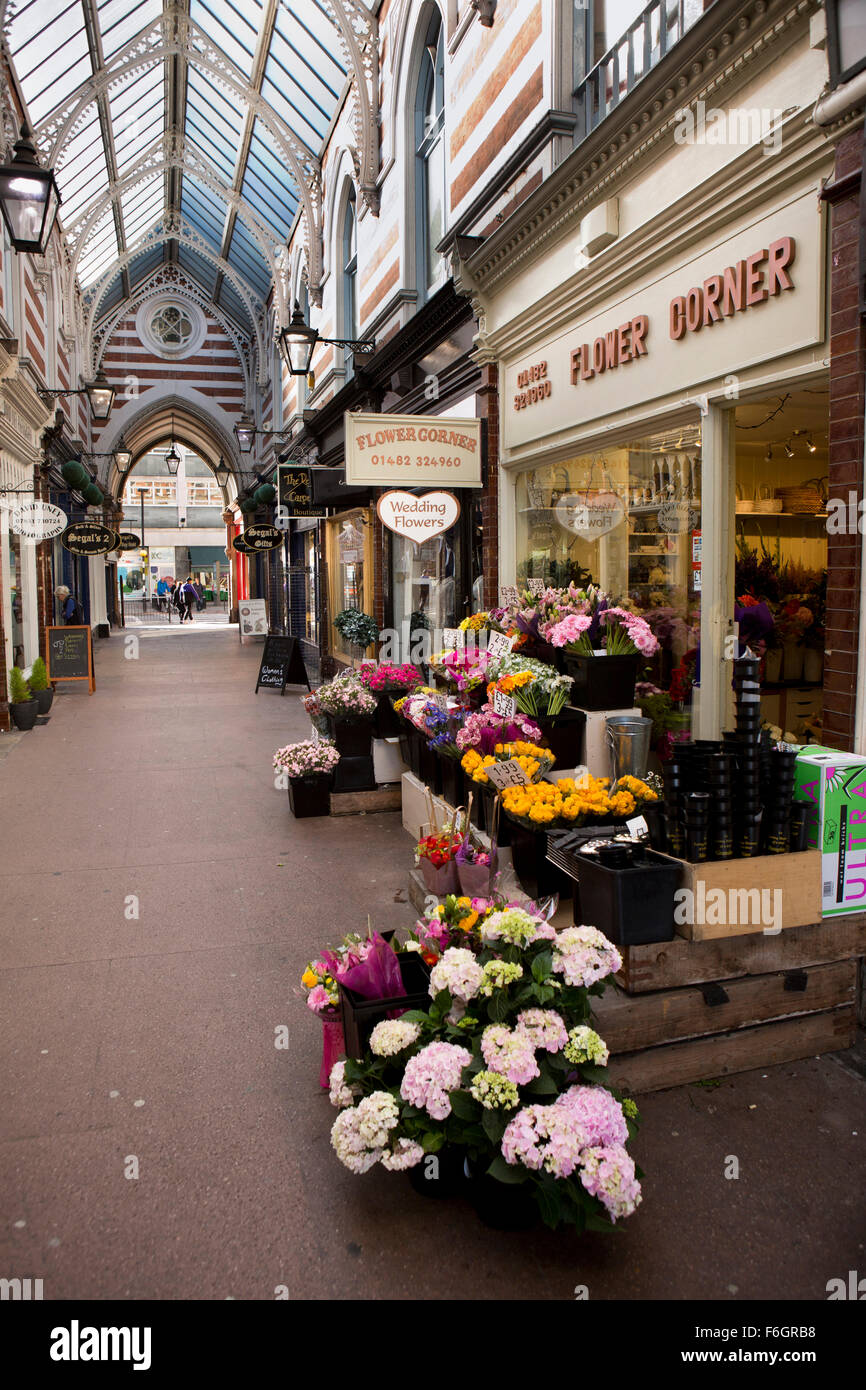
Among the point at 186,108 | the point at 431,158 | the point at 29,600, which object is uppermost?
the point at 186,108

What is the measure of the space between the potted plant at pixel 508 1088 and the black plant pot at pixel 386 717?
479 cm

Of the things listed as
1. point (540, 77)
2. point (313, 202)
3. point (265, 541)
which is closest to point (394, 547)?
point (540, 77)

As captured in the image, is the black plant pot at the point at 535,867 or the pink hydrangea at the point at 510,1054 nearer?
the pink hydrangea at the point at 510,1054

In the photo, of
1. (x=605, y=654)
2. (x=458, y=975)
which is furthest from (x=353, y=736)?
(x=458, y=975)

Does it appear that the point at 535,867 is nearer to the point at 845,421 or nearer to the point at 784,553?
→ the point at 845,421

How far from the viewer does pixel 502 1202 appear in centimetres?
269

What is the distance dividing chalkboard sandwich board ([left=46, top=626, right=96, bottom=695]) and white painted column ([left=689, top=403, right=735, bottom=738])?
12.9m

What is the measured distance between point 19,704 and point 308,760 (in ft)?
21.4

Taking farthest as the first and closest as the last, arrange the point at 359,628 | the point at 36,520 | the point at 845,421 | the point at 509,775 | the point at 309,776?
the point at 359,628 < the point at 36,520 < the point at 309,776 < the point at 509,775 < the point at 845,421

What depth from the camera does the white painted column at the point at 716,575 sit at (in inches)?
214

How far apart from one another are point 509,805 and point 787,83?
3769 millimetres

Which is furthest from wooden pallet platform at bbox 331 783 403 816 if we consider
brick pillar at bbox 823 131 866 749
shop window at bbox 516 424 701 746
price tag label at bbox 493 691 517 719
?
brick pillar at bbox 823 131 866 749

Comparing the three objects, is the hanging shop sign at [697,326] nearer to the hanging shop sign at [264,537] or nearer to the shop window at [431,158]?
the shop window at [431,158]

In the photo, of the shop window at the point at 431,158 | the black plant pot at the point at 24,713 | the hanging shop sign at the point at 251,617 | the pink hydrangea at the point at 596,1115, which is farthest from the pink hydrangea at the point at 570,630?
the hanging shop sign at the point at 251,617
